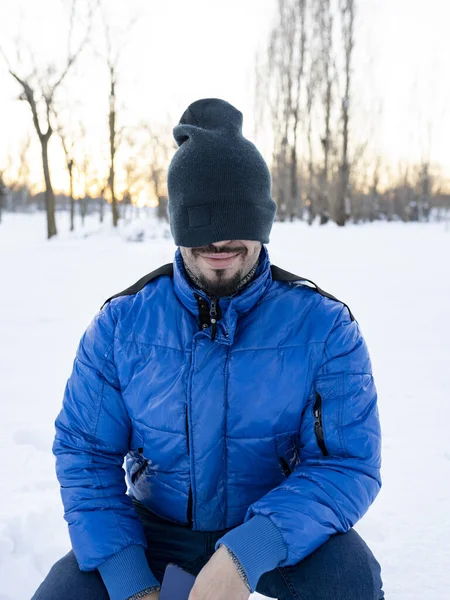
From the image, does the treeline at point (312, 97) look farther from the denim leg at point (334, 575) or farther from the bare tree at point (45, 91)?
the denim leg at point (334, 575)

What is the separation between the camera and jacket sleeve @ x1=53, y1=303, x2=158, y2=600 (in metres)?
1.15

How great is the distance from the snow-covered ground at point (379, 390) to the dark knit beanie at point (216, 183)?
128 centimetres

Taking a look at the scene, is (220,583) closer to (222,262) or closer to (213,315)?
(213,315)

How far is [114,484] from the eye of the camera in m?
1.26

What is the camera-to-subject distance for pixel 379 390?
3385 millimetres

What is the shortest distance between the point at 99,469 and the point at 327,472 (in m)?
0.54

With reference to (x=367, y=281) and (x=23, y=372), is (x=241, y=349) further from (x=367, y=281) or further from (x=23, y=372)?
(x=367, y=281)

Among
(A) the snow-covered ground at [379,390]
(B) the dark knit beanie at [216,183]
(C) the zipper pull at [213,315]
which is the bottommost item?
(A) the snow-covered ground at [379,390]

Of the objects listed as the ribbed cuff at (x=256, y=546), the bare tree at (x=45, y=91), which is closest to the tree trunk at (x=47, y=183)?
the bare tree at (x=45, y=91)

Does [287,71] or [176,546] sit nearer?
[176,546]

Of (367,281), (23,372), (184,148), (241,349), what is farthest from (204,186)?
(367,281)

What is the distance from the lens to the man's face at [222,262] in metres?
1.28

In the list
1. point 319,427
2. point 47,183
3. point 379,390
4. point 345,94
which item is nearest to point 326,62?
point 345,94

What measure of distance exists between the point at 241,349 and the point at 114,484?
0.45 m
